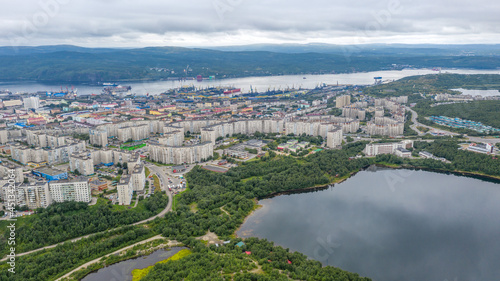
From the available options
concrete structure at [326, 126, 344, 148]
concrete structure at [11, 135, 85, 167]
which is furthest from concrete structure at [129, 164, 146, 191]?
concrete structure at [326, 126, 344, 148]

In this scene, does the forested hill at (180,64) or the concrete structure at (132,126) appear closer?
the concrete structure at (132,126)

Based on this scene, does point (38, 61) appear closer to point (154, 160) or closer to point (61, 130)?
point (61, 130)

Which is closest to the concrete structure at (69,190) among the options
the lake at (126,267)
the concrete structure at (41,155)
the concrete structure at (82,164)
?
the concrete structure at (82,164)

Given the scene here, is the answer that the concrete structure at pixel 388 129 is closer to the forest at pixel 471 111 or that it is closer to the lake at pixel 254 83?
the forest at pixel 471 111

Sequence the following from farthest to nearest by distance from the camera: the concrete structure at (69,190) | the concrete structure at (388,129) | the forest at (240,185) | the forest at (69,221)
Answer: the concrete structure at (388,129) < the concrete structure at (69,190) < the forest at (240,185) < the forest at (69,221)

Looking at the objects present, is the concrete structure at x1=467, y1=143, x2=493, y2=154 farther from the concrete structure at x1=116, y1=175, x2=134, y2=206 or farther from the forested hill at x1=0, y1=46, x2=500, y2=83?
the forested hill at x1=0, y1=46, x2=500, y2=83

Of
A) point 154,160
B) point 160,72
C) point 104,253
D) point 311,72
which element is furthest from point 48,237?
point 311,72

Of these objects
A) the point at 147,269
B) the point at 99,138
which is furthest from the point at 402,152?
the point at 99,138
